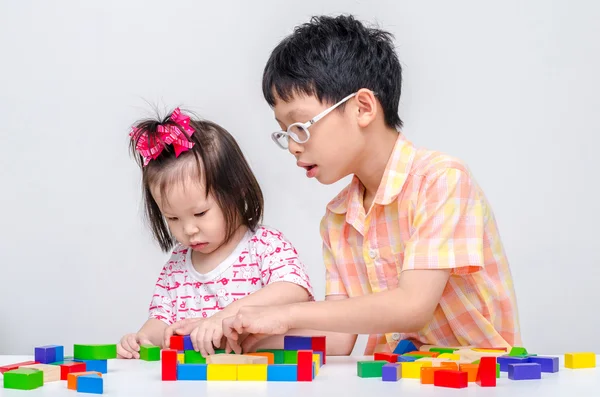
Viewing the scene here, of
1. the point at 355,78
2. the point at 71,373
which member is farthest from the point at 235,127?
the point at 71,373

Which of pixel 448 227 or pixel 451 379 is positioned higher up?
pixel 448 227

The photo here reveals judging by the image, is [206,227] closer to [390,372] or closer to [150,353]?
[150,353]

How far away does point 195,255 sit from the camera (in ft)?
6.38

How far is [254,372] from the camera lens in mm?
1127

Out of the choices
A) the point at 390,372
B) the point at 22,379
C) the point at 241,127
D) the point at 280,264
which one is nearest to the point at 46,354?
the point at 22,379

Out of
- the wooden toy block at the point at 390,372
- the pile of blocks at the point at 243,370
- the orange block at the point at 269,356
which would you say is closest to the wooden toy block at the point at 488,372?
the wooden toy block at the point at 390,372

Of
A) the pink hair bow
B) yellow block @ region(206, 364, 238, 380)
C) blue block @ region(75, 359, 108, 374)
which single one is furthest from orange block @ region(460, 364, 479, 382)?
the pink hair bow

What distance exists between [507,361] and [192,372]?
47 centimetres

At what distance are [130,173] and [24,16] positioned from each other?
26.4 inches

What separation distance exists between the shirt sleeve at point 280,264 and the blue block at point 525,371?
2.23 feet

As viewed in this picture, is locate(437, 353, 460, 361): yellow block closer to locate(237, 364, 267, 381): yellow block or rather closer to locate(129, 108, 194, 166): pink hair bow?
locate(237, 364, 267, 381): yellow block

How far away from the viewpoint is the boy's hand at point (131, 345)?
1.53 m

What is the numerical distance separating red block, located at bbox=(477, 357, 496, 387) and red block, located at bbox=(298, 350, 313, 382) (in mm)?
235

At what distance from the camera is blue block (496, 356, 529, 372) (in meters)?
1.19
